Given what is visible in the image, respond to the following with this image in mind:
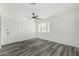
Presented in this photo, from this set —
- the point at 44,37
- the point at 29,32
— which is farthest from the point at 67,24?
the point at 29,32

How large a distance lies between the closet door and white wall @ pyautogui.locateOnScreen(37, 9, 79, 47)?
Result: 9.81 ft

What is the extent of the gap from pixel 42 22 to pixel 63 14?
2346mm

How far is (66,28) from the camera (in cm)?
420

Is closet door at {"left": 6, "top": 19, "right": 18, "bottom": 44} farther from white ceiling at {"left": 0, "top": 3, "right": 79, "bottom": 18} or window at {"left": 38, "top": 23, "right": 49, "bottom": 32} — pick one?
window at {"left": 38, "top": 23, "right": 49, "bottom": 32}

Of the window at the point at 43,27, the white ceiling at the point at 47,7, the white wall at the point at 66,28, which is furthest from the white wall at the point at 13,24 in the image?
the white wall at the point at 66,28

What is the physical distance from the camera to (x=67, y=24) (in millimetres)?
4129

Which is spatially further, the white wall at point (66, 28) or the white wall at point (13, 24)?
the white wall at point (13, 24)

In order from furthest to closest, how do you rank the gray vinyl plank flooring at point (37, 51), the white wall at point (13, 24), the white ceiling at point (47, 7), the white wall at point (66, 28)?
the white wall at point (13, 24)
the white ceiling at point (47, 7)
the white wall at point (66, 28)
the gray vinyl plank flooring at point (37, 51)

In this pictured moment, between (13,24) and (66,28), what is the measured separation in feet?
13.1

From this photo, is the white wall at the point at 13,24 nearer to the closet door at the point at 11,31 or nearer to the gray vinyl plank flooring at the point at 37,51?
the closet door at the point at 11,31

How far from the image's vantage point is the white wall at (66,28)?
12.3 feet

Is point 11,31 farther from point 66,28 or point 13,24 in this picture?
point 66,28

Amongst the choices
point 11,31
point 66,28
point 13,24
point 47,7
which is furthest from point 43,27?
point 11,31

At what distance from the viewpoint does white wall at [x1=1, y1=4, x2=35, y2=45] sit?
423 centimetres
